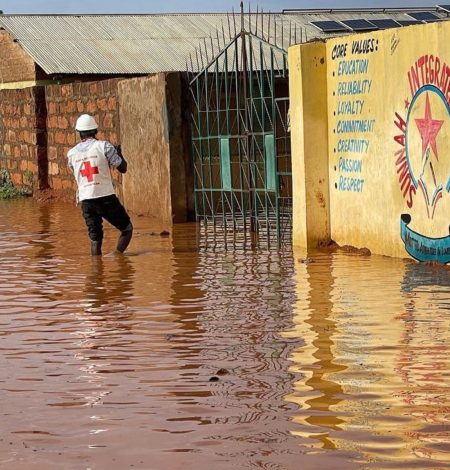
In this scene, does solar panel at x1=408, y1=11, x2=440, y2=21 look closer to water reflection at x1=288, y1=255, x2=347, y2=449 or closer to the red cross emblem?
the red cross emblem

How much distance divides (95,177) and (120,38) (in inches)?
633

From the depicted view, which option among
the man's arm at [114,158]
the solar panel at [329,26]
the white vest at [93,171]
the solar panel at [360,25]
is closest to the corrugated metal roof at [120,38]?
the solar panel at [329,26]

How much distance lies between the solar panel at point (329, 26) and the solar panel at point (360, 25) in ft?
0.66

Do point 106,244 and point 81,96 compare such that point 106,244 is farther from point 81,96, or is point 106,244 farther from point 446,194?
point 81,96

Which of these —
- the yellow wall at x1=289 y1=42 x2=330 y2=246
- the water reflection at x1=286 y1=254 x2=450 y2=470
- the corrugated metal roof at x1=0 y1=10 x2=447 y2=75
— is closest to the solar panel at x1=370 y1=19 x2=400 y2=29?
the corrugated metal roof at x1=0 y1=10 x2=447 y2=75

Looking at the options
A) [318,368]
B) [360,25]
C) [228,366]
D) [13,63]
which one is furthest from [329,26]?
[318,368]

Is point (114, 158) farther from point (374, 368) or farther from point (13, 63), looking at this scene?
point (13, 63)

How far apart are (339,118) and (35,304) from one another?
166 inches

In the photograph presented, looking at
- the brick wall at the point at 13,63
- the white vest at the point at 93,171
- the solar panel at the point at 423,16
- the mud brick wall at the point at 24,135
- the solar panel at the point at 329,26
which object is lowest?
the white vest at the point at 93,171

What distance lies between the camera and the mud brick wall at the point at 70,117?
17859mm

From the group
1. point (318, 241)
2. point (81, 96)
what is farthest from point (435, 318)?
point (81, 96)

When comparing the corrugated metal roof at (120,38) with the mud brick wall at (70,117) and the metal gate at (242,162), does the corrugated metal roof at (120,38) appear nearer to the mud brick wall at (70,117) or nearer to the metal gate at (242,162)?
the mud brick wall at (70,117)

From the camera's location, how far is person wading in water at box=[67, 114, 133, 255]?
1196cm

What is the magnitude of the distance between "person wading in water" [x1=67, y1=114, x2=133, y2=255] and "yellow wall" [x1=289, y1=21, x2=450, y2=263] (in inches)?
73.5
